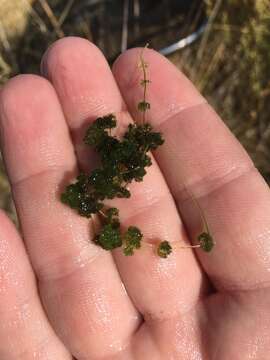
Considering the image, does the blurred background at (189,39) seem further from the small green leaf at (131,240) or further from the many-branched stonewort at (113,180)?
the small green leaf at (131,240)

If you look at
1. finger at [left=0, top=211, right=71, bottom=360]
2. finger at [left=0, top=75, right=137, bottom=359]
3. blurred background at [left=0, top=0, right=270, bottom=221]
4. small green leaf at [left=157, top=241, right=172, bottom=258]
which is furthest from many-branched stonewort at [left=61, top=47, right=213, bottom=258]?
blurred background at [left=0, top=0, right=270, bottom=221]

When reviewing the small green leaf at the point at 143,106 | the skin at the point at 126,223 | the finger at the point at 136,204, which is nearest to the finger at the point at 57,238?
the skin at the point at 126,223

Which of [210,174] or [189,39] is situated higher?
[189,39]

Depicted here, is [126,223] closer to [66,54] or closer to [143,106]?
[143,106]

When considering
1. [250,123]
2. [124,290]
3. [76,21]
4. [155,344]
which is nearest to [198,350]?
[155,344]

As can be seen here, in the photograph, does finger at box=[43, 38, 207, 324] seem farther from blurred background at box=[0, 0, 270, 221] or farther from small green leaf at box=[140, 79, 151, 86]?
blurred background at box=[0, 0, 270, 221]

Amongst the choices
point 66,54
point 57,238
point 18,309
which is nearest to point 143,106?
point 66,54

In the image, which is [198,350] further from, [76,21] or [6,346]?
[76,21]
